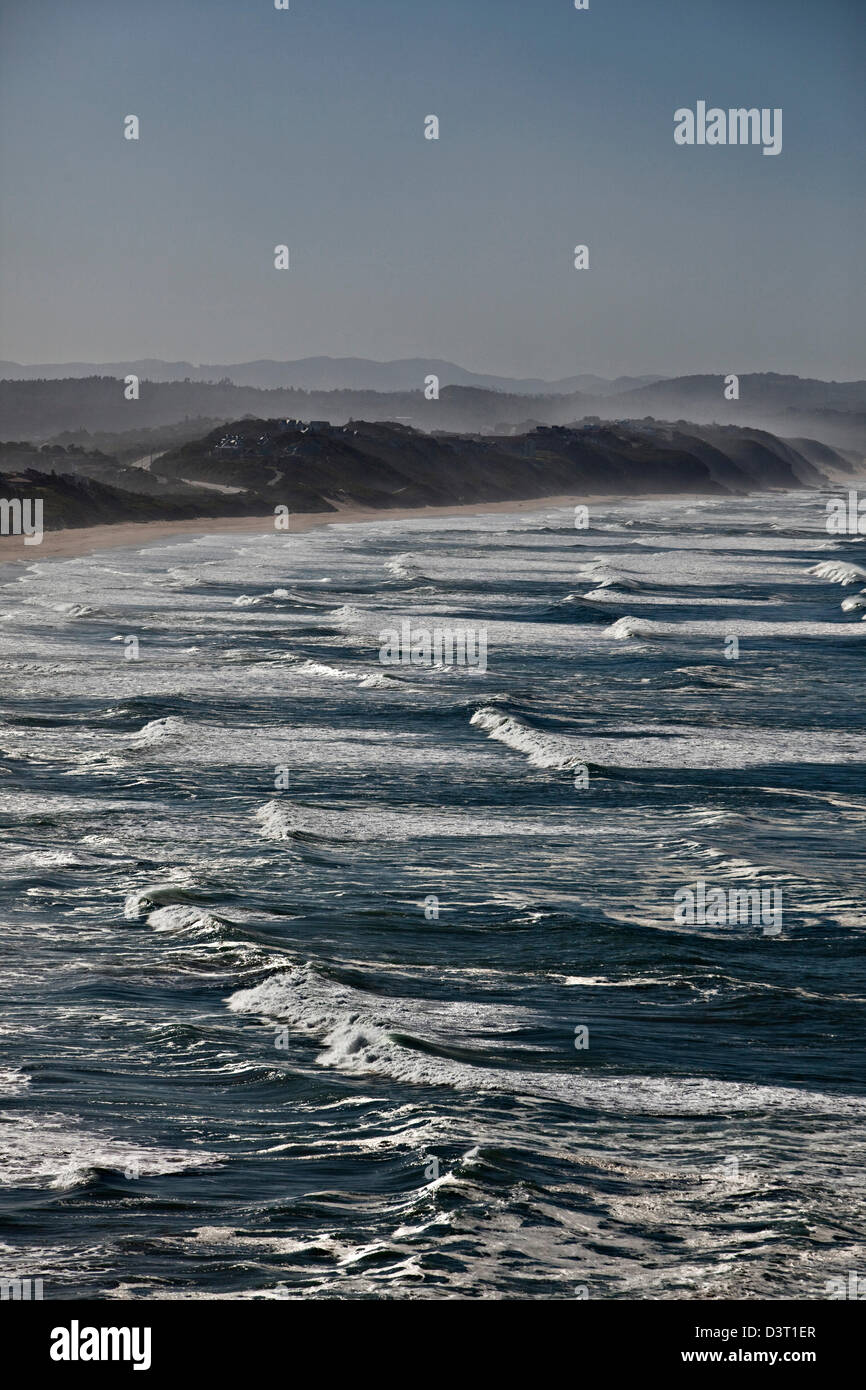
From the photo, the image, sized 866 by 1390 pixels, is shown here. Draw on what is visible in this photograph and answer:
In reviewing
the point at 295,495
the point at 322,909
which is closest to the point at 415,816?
the point at 322,909

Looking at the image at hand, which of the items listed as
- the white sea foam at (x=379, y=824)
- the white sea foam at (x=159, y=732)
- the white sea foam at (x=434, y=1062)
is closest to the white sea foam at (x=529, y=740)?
the white sea foam at (x=379, y=824)

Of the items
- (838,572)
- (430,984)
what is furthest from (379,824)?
(838,572)

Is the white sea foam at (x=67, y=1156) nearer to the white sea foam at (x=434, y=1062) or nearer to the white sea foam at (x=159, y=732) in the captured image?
the white sea foam at (x=434, y=1062)

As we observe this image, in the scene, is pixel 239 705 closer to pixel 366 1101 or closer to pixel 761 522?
pixel 366 1101

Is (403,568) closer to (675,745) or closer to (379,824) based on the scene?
(675,745)

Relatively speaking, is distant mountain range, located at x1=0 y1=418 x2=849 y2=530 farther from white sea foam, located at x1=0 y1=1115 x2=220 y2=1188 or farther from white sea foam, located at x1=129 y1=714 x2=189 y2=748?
white sea foam, located at x1=0 y1=1115 x2=220 y2=1188

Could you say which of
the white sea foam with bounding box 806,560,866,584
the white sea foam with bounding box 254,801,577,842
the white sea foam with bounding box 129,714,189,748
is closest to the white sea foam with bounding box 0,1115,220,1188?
the white sea foam with bounding box 254,801,577,842
